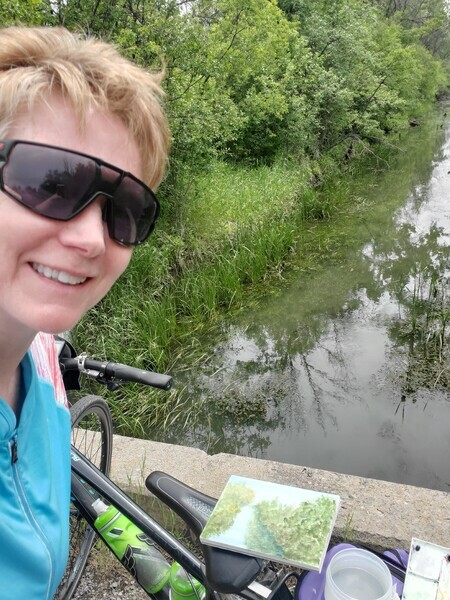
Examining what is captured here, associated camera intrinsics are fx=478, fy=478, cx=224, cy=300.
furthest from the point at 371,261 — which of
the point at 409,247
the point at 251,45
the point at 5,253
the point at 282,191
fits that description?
the point at 5,253

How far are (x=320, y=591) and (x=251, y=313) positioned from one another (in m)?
4.75

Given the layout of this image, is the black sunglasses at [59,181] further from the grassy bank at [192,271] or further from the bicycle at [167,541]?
the grassy bank at [192,271]

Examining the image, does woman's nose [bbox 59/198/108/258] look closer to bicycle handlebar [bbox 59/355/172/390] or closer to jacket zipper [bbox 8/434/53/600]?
jacket zipper [bbox 8/434/53/600]

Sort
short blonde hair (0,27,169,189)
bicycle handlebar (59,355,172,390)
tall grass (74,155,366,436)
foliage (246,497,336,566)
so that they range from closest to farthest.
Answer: short blonde hair (0,27,169,189), foliage (246,497,336,566), bicycle handlebar (59,355,172,390), tall grass (74,155,366,436)

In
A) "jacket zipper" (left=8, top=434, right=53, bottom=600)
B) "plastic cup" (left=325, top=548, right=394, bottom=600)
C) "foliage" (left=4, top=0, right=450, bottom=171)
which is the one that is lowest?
"plastic cup" (left=325, top=548, right=394, bottom=600)

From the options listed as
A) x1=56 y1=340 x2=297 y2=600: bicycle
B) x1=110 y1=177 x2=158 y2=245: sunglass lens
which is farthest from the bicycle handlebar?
x1=110 y1=177 x2=158 y2=245: sunglass lens

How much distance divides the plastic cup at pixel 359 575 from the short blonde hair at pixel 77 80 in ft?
3.84

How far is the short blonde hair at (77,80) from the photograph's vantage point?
32.9 inches

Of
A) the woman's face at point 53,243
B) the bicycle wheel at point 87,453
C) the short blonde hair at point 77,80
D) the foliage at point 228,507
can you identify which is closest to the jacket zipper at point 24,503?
the woman's face at point 53,243

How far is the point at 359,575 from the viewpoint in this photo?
52.0 inches

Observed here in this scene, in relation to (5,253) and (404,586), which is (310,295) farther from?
(5,253)

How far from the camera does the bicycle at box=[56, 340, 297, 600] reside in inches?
47.3

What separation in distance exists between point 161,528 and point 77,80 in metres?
1.33

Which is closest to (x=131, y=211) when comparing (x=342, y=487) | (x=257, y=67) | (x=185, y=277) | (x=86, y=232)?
(x=86, y=232)
